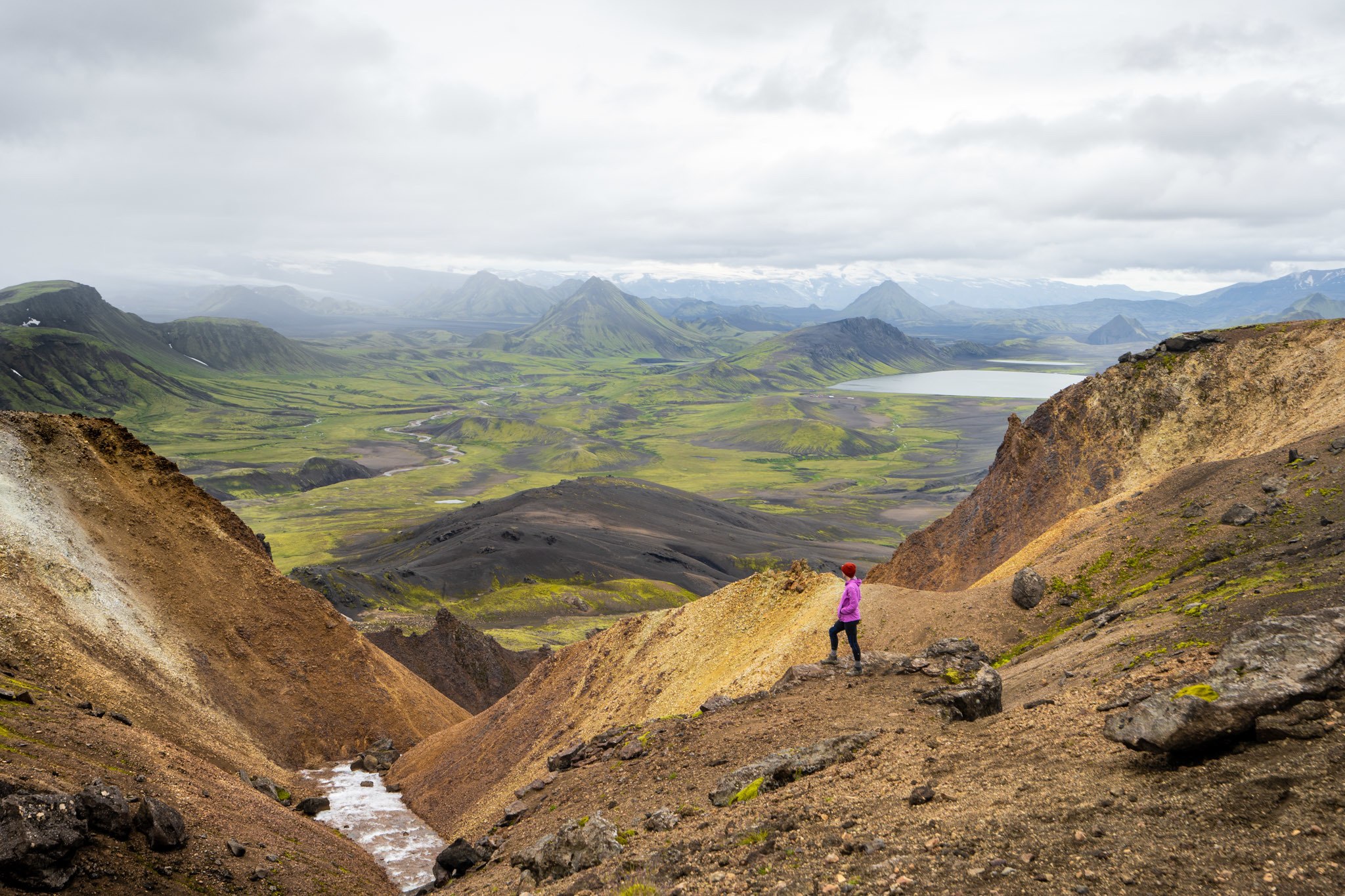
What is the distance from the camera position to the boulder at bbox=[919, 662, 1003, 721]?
66.2ft

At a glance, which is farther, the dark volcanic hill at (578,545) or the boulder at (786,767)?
the dark volcanic hill at (578,545)

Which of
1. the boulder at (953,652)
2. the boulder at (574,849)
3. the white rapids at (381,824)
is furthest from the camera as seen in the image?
the white rapids at (381,824)

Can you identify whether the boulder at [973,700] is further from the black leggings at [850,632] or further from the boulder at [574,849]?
the boulder at [574,849]

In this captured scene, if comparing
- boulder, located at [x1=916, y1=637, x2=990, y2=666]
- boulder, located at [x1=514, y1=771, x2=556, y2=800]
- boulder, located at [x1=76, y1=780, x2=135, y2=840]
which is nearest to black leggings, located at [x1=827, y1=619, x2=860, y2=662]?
boulder, located at [x1=916, y1=637, x2=990, y2=666]

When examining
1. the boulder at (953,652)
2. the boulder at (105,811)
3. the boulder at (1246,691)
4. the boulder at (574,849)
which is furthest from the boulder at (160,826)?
the boulder at (1246,691)

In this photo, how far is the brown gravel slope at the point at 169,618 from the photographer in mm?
33500

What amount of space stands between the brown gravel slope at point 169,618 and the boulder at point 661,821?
24.6 m

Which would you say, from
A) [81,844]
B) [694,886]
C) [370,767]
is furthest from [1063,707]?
[370,767]

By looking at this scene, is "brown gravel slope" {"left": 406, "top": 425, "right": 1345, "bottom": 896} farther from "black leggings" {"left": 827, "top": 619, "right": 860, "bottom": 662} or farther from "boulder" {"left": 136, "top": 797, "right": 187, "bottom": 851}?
"boulder" {"left": 136, "top": 797, "right": 187, "bottom": 851}

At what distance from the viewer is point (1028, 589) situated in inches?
1280

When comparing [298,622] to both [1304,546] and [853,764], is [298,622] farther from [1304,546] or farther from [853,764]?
[1304,546]

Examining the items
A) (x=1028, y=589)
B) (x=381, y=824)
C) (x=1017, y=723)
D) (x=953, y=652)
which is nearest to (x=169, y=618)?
(x=381, y=824)

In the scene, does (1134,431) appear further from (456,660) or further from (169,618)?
(169,618)

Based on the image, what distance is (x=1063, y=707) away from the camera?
18047 mm
